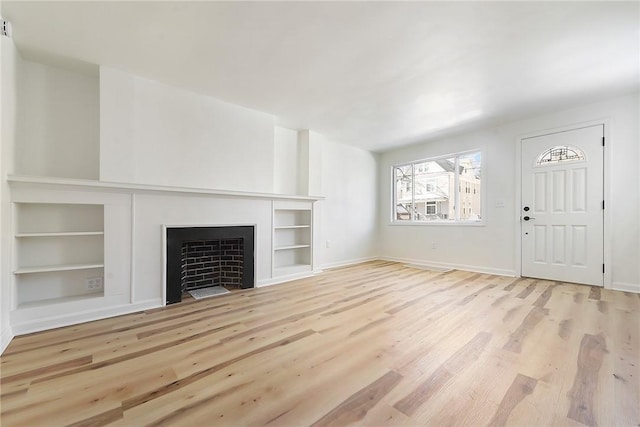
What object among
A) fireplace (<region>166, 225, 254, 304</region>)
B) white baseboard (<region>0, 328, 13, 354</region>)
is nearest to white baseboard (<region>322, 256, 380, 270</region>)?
fireplace (<region>166, 225, 254, 304</region>)

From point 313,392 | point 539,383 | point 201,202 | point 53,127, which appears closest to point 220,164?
point 201,202

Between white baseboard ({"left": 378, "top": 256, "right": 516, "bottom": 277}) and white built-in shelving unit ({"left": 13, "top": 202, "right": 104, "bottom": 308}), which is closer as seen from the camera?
white built-in shelving unit ({"left": 13, "top": 202, "right": 104, "bottom": 308})

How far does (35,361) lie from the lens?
1.73 m

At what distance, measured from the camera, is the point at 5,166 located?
6.80ft

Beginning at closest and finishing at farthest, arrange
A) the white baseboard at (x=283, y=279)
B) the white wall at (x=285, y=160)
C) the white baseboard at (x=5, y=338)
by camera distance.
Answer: the white baseboard at (x=5, y=338), the white baseboard at (x=283, y=279), the white wall at (x=285, y=160)

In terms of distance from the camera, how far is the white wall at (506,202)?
128 inches

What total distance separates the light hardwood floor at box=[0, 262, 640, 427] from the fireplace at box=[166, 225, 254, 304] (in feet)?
2.41

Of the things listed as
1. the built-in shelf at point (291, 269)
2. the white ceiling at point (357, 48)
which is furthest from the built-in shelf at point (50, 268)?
the built-in shelf at point (291, 269)

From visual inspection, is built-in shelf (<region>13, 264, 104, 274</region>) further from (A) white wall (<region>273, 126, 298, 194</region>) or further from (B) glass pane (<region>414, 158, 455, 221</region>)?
(B) glass pane (<region>414, 158, 455, 221</region>)

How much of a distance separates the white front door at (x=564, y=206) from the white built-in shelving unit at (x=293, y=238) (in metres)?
3.39

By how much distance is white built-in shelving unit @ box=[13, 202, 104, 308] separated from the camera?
2.36 m

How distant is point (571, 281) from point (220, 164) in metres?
5.08

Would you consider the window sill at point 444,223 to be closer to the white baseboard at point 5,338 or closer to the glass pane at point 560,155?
the glass pane at point 560,155

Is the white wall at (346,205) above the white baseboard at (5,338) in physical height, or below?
above
